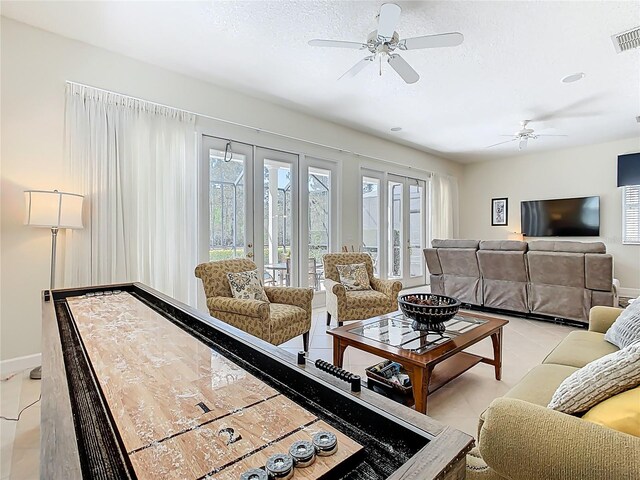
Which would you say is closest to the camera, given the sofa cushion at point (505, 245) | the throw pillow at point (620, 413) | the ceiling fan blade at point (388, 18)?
the throw pillow at point (620, 413)

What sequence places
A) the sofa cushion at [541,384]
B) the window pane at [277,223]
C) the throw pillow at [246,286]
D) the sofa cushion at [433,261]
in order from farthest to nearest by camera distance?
the sofa cushion at [433,261] < the window pane at [277,223] < the throw pillow at [246,286] < the sofa cushion at [541,384]

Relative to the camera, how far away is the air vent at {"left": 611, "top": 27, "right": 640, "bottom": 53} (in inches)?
103

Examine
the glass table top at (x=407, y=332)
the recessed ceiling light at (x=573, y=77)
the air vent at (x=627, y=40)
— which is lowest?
the glass table top at (x=407, y=332)

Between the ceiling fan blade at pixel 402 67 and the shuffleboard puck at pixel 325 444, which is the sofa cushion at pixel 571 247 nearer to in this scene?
the ceiling fan blade at pixel 402 67

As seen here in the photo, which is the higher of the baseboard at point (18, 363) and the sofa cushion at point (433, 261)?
the sofa cushion at point (433, 261)

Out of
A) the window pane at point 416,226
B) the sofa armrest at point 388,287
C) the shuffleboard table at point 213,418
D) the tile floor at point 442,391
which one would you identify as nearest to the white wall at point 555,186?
the window pane at point 416,226

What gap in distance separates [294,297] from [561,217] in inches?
238

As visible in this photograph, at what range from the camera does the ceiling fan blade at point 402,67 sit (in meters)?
2.52

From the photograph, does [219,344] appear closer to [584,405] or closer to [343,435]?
[343,435]

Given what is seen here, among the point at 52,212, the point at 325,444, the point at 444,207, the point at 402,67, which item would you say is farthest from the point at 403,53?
the point at 444,207

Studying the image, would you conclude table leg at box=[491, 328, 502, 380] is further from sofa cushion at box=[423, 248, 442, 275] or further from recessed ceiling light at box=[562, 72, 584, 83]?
recessed ceiling light at box=[562, 72, 584, 83]

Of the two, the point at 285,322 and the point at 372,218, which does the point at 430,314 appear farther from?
the point at 372,218

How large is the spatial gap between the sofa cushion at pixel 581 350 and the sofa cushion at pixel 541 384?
106 millimetres

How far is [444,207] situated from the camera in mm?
7078
